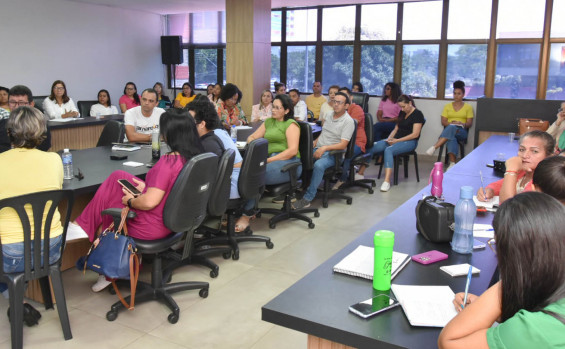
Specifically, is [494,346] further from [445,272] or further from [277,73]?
[277,73]

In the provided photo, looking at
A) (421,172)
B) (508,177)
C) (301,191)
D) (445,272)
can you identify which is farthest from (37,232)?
(421,172)

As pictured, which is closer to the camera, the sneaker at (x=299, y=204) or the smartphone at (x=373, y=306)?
the smartphone at (x=373, y=306)

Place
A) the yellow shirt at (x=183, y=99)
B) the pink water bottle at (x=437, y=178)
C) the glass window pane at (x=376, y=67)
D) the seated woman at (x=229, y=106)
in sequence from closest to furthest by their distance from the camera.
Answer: the pink water bottle at (x=437, y=178), the seated woman at (x=229, y=106), the glass window pane at (x=376, y=67), the yellow shirt at (x=183, y=99)

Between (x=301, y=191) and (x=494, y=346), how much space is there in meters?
4.98

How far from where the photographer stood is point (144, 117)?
529 centimetres

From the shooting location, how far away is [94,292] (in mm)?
3391

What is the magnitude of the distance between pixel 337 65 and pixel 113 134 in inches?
225

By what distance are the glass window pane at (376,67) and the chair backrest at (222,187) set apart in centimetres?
630

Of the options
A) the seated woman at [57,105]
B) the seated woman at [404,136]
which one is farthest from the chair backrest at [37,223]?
the seated woman at [57,105]

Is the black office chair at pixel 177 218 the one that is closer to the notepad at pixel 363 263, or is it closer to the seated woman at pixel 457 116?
the notepad at pixel 363 263

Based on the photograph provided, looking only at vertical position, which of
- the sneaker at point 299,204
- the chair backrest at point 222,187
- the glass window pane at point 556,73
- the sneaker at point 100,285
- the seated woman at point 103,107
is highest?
the glass window pane at point 556,73

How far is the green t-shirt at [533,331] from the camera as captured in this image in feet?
3.67

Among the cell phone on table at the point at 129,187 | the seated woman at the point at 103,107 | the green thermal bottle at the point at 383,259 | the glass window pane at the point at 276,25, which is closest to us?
the green thermal bottle at the point at 383,259

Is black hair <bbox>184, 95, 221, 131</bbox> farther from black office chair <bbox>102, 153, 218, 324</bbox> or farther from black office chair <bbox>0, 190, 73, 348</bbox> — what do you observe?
black office chair <bbox>0, 190, 73, 348</bbox>
